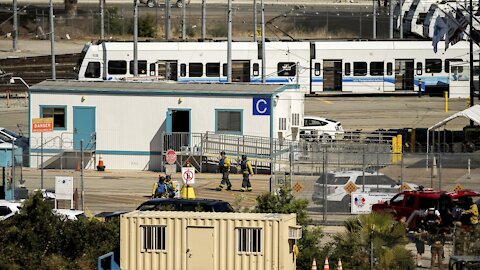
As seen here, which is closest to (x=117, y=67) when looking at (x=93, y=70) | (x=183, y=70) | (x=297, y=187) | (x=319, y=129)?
(x=93, y=70)

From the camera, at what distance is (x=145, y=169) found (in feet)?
161

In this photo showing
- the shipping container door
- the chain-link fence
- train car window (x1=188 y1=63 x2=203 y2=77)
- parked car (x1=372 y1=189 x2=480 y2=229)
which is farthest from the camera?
train car window (x1=188 y1=63 x2=203 y2=77)

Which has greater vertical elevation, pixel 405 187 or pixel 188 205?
pixel 405 187

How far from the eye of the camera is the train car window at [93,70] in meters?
67.8

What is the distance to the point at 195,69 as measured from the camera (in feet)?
222

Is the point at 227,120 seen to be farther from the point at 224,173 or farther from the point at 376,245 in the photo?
the point at 376,245

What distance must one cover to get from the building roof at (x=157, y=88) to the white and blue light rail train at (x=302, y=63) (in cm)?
1632

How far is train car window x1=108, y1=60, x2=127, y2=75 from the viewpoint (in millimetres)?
67438

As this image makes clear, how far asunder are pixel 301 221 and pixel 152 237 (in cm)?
384

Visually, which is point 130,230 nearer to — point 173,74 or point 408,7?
point 173,74

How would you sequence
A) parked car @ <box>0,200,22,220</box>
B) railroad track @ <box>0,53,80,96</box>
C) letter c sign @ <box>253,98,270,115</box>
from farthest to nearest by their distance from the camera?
railroad track @ <box>0,53,80,96</box> < letter c sign @ <box>253,98,270,115</box> < parked car @ <box>0,200,22,220</box>

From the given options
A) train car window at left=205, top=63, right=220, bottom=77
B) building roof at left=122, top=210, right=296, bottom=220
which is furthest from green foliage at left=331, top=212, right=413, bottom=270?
train car window at left=205, top=63, right=220, bottom=77

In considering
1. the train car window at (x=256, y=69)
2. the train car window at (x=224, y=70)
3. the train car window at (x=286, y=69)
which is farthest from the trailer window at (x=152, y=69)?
the train car window at (x=286, y=69)

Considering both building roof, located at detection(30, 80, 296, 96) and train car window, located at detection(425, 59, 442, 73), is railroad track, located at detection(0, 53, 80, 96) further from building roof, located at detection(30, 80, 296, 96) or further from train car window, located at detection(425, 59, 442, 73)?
building roof, located at detection(30, 80, 296, 96)
